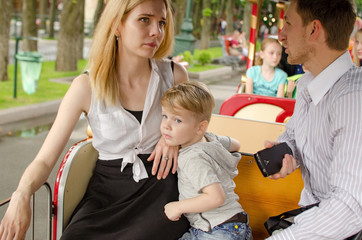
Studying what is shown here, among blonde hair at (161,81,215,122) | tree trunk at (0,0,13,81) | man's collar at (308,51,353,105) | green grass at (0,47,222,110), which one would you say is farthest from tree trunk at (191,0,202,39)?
man's collar at (308,51,353,105)

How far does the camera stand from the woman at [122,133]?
2.31m

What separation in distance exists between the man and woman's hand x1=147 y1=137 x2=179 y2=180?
1.81ft

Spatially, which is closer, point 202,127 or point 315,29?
point 315,29

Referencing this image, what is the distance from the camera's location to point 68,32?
40.6 ft

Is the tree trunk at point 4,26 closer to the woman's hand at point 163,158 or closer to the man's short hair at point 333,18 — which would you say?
the woman's hand at point 163,158

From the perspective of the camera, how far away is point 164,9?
254 cm

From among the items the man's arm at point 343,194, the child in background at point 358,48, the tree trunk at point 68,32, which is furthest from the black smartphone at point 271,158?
the tree trunk at point 68,32

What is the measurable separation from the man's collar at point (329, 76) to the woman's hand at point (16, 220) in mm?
1417

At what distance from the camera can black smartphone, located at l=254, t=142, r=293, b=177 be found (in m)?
2.22

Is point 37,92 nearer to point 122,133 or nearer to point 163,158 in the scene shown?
point 122,133

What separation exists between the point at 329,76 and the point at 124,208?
1.23m

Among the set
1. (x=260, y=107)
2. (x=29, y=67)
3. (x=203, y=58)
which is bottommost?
(x=203, y=58)

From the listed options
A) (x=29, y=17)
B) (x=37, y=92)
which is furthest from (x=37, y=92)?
(x=29, y=17)

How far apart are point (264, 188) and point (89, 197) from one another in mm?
1028
